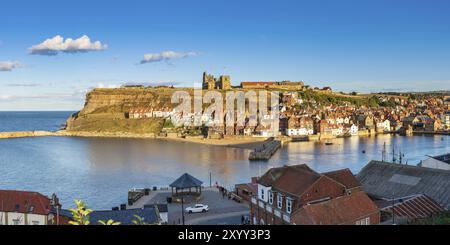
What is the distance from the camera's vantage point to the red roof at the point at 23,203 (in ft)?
35.6

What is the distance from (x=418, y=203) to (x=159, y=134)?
47.5 metres

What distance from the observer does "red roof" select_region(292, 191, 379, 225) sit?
27.0 ft

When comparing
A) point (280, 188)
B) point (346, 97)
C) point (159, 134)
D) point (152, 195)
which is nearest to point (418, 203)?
point (280, 188)

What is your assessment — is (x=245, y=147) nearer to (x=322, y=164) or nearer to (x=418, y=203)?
(x=322, y=164)

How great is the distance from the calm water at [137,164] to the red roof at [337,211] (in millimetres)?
9982

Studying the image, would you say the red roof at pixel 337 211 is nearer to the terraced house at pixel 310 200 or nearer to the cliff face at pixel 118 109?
the terraced house at pixel 310 200

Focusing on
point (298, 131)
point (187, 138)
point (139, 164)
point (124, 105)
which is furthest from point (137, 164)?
point (124, 105)

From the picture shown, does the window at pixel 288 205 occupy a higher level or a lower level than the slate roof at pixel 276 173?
lower

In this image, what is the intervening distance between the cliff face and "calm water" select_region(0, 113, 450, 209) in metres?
20.7

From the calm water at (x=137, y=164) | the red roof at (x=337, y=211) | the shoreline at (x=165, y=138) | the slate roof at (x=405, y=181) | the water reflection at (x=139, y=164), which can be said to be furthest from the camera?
the shoreline at (x=165, y=138)

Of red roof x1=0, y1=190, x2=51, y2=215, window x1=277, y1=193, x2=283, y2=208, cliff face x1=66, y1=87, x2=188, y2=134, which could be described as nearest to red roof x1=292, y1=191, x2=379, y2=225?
window x1=277, y1=193, x2=283, y2=208

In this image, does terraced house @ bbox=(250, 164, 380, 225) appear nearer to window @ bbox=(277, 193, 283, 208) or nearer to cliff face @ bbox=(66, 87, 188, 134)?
window @ bbox=(277, 193, 283, 208)

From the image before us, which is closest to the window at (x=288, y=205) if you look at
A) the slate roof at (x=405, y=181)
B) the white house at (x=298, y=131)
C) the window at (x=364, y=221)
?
the window at (x=364, y=221)

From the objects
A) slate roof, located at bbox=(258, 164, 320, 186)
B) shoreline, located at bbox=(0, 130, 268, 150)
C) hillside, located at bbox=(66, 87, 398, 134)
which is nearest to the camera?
slate roof, located at bbox=(258, 164, 320, 186)
